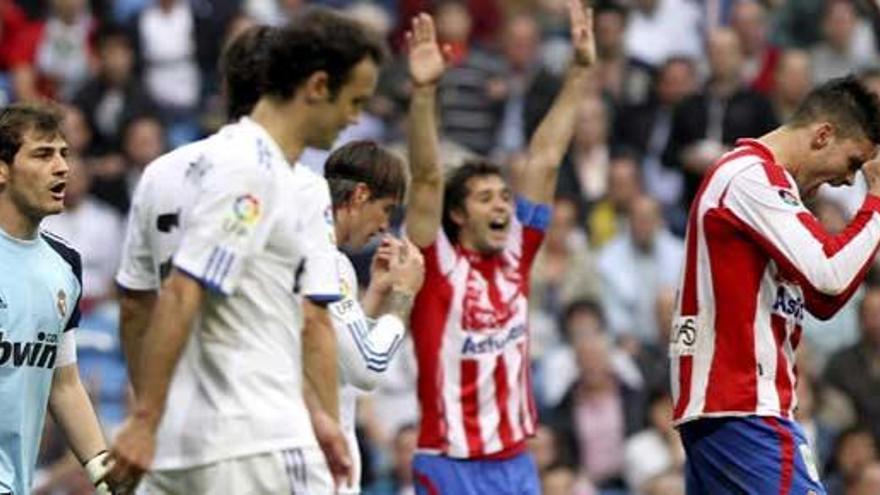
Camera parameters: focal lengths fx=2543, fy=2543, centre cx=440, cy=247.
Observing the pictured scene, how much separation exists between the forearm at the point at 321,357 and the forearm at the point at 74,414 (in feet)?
5.69

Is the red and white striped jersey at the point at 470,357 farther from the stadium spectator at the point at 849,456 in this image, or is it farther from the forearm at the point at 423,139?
the stadium spectator at the point at 849,456

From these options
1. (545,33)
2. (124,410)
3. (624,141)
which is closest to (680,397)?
(124,410)

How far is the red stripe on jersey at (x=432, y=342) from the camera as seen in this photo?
38.0 ft

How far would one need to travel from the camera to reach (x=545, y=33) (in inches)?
837

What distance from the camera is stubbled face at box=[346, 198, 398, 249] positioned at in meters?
10.0

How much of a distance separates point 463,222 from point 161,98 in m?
8.32

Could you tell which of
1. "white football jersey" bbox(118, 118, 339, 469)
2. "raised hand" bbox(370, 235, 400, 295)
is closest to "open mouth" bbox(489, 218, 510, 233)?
"raised hand" bbox(370, 235, 400, 295)


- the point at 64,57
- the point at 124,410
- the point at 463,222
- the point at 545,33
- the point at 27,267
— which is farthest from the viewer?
the point at 545,33

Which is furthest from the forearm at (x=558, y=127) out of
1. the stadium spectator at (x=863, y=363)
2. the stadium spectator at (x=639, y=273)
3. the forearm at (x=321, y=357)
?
the stadium spectator at (x=639, y=273)

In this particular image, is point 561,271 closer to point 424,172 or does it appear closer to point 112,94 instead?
point 112,94

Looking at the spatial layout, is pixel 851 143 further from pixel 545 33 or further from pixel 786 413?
pixel 545 33

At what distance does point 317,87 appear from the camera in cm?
794

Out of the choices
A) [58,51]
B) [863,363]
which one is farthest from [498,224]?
[58,51]

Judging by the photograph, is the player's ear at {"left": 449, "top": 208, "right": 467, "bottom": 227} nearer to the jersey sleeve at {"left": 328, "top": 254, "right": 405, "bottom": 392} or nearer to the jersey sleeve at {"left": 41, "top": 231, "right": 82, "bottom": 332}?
the jersey sleeve at {"left": 328, "top": 254, "right": 405, "bottom": 392}
